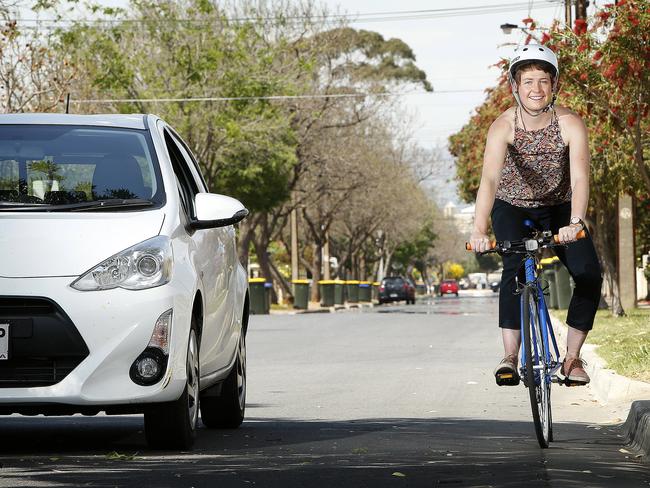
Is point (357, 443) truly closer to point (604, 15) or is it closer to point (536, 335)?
point (536, 335)

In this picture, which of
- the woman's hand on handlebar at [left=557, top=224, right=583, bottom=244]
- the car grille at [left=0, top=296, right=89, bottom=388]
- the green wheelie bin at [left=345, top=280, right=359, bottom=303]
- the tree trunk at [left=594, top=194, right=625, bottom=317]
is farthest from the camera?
the green wheelie bin at [left=345, top=280, right=359, bottom=303]

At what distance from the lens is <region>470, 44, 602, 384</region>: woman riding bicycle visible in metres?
7.87

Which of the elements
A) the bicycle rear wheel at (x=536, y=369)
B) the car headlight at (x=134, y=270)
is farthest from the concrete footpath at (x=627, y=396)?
the car headlight at (x=134, y=270)

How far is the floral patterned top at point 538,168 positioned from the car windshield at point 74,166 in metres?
1.97

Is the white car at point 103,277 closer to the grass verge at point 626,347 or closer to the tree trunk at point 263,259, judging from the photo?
the grass verge at point 626,347

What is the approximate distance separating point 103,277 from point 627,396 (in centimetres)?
535

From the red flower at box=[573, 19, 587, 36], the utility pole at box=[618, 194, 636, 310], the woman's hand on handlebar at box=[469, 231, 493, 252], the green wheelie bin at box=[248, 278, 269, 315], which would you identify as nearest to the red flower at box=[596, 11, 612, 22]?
the red flower at box=[573, 19, 587, 36]

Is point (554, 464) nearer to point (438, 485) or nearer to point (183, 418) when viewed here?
point (438, 485)

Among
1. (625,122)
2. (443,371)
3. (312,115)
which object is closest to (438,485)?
(443,371)

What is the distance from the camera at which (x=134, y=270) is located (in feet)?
23.3

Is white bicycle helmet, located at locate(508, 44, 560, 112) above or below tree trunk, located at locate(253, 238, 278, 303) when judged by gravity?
above

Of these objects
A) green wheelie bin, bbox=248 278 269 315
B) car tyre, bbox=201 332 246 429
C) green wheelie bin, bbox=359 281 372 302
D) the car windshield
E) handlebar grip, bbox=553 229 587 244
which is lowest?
green wheelie bin, bbox=359 281 372 302

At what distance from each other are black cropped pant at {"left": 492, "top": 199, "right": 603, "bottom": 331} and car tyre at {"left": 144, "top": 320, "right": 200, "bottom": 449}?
5.69 feet

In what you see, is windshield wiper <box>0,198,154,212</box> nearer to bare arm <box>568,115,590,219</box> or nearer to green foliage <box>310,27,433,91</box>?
bare arm <box>568,115,590,219</box>
